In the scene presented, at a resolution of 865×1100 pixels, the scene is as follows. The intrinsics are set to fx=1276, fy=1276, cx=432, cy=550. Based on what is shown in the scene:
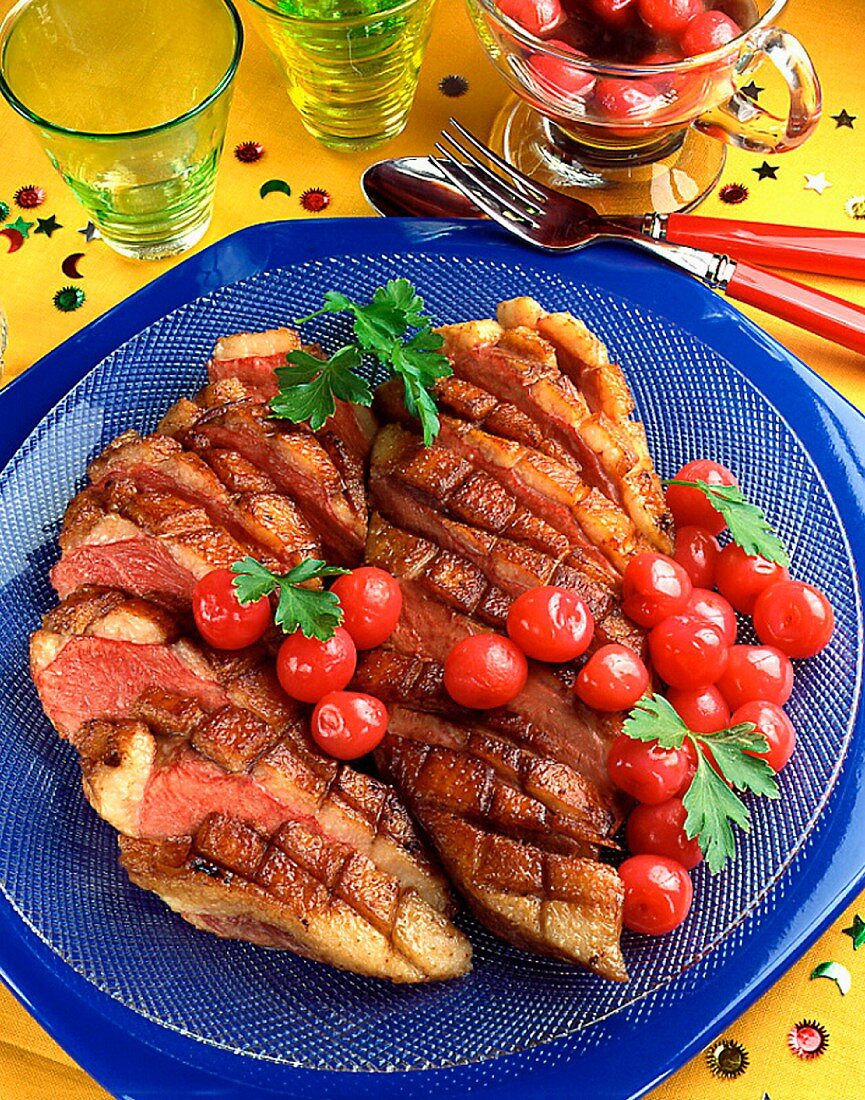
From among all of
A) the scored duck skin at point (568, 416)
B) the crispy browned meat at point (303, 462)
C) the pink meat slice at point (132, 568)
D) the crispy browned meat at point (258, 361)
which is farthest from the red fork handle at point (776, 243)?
the pink meat slice at point (132, 568)

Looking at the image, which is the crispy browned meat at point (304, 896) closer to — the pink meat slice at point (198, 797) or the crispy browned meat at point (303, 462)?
the pink meat slice at point (198, 797)

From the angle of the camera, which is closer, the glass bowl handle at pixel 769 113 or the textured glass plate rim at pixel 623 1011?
the textured glass plate rim at pixel 623 1011

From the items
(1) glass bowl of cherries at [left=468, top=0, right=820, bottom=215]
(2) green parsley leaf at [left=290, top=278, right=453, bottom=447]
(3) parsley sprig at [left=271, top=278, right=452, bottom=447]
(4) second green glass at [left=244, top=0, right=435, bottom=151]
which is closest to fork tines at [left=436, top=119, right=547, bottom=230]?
(1) glass bowl of cherries at [left=468, top=0, right=820, bottom=215]

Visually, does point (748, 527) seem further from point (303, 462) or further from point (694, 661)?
point (303, 462)

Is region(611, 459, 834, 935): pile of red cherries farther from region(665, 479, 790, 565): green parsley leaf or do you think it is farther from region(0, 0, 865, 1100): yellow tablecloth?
region(0, 0, 865, 1100): yellow tablecloth

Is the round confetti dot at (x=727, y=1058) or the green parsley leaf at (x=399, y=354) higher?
the green parsley leaf at (x=399, y=354)

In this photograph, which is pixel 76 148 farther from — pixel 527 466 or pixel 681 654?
pixel 681 654
